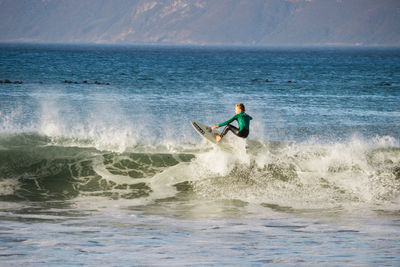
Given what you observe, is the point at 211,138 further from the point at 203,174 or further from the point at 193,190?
the point at 193,190

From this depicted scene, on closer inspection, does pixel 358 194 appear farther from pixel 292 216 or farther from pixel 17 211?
pixel 17 211

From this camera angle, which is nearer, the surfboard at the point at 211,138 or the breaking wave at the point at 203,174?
the breaking wave at the point at 203,174

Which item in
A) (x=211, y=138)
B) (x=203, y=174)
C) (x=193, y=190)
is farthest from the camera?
(x=211, y=138)

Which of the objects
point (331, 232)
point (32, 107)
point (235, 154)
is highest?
point (32, 107)

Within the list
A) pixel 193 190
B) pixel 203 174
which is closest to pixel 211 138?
pixel 203 174

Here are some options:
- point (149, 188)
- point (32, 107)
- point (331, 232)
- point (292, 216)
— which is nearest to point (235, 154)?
point (149, 188)

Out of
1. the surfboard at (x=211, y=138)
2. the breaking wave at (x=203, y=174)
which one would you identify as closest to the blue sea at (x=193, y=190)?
the breaking wave at (x=203, y=174)

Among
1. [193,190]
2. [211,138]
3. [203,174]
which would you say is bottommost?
[193,190]

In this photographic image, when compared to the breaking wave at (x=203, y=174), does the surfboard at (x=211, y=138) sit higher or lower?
higher

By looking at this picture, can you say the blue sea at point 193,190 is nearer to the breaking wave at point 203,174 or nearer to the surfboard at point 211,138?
the breaking wave at point 203,174

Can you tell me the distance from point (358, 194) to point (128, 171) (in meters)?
6.26

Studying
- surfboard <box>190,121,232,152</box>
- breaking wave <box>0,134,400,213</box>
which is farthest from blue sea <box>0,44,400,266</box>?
surfboard <box>190,121,232,152</box>

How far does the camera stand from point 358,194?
14.4m

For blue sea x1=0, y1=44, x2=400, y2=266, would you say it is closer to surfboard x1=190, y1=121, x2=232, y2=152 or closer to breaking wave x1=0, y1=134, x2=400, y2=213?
breaking wave x1=0, y1=134, x2=400, y2=213
